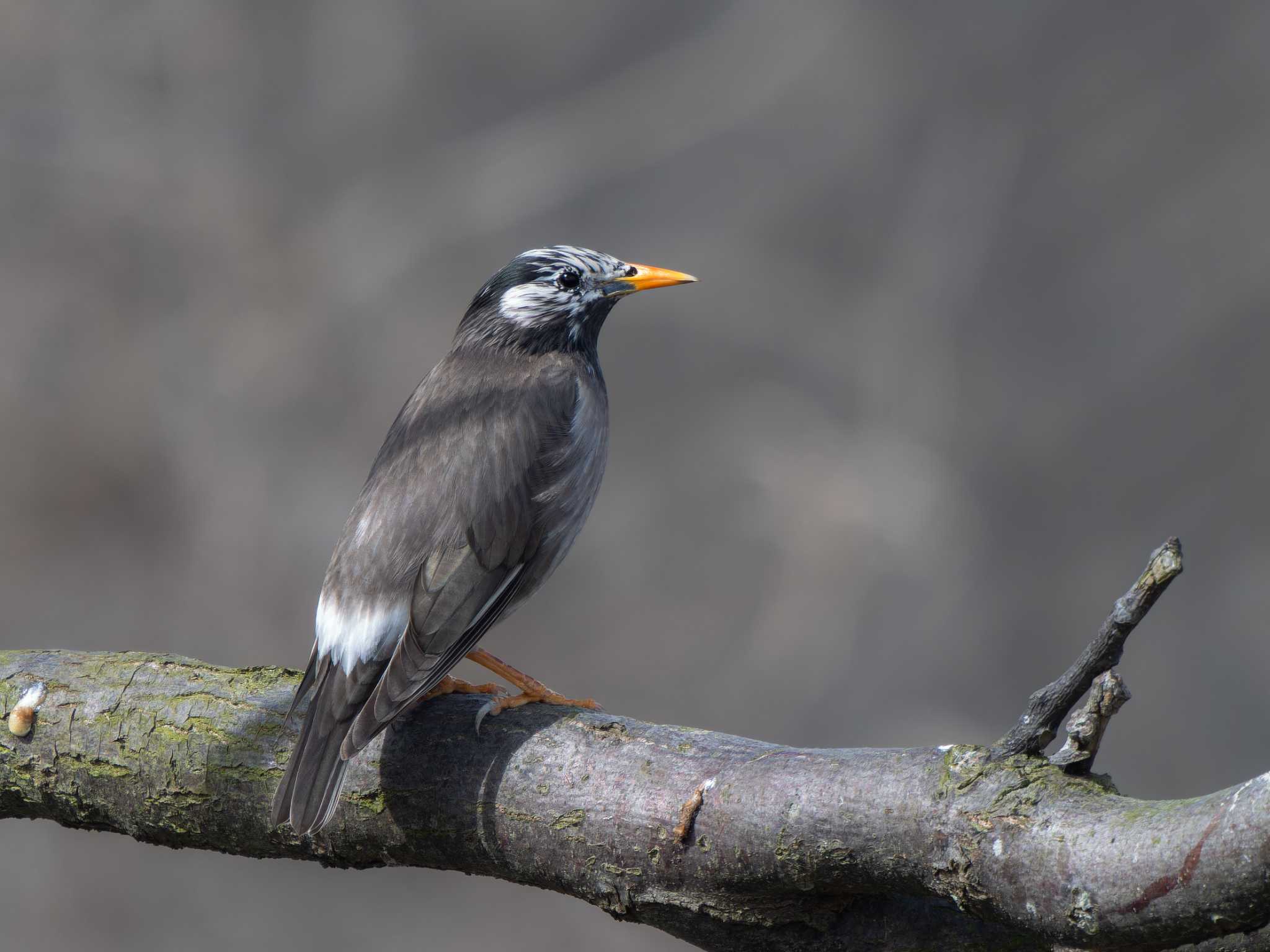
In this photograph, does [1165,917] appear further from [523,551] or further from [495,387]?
[495,387]

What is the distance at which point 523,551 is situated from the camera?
292 cm

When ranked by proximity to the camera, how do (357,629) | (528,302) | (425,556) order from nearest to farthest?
(357,629), (425,556), (528,302)

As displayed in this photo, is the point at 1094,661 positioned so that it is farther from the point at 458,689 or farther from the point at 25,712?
the point at 25,712

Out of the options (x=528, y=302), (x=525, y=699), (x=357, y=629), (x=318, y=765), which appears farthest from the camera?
(x=528, y=302)

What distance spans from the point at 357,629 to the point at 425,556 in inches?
9.1

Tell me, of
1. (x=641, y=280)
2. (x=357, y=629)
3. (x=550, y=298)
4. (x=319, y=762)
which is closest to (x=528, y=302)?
(x=550, y=298)

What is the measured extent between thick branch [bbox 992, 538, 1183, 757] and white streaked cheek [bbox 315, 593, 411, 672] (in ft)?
4.46

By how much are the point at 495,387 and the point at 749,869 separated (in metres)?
1.59

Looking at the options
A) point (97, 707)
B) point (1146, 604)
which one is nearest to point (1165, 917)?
point (1146, 604)

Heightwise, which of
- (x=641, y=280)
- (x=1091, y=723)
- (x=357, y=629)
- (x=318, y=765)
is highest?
(x=641, y=280)

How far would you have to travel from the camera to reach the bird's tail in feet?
7.43

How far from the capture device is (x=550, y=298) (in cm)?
363

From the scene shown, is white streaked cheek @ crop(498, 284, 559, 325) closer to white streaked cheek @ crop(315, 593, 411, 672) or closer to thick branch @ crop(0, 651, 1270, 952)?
white streaked cheek @ crop(315, 593, 411, 672)

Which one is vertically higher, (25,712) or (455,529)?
(455,529)
